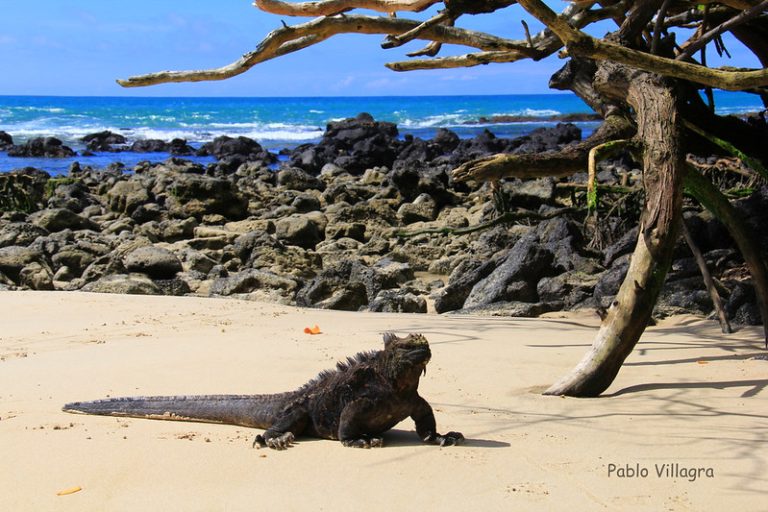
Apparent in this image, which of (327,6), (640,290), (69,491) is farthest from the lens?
(327,6)

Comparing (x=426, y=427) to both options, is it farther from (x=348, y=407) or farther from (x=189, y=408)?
(x=189, y=408)

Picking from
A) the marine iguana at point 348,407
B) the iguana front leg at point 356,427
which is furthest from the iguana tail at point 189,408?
the iguana front leg at point 356,427

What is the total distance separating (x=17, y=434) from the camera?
4.14 meters

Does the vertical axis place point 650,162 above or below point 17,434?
above

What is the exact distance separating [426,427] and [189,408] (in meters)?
1.32

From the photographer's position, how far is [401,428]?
15.3 ft

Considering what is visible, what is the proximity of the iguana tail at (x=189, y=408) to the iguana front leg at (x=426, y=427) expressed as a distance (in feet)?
2.33

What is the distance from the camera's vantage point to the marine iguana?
161 inches

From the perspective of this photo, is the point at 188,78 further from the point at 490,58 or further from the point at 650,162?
the point at 650,162

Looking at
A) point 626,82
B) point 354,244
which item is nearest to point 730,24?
point 626,82

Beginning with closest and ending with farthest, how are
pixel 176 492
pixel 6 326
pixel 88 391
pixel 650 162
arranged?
pixel 176 492
pixel 88 391
pixel 650 162
pixel 6 326

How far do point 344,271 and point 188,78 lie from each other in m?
3.64

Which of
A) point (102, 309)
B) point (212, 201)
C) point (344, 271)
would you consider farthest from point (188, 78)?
point (212, 201)

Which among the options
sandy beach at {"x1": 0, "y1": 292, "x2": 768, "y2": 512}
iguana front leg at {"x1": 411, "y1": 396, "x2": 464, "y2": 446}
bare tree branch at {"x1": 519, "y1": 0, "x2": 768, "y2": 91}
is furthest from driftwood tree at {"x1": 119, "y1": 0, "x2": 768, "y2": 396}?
iguana front leg at {"x1": 411, "y1": 396, "x2": 464, "y2": 446}
